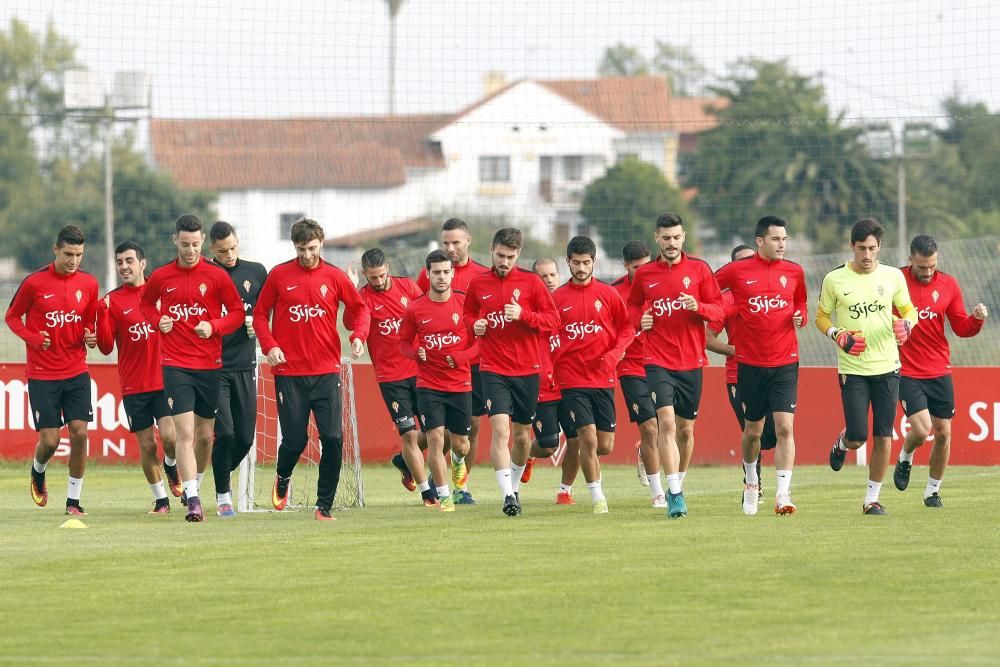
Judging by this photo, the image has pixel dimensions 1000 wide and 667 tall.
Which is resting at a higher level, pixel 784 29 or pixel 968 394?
pixel 784 29

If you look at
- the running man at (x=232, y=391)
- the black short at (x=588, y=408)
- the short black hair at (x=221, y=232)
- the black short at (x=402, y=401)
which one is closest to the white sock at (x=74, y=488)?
the running man at (x=232, y=391)

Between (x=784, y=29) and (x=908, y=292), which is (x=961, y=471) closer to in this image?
(x=908, y=292)

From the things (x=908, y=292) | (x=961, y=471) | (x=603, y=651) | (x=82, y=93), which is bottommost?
(x=961, y=471)

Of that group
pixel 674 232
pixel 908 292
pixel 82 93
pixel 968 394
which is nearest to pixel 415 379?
pixel 674 232

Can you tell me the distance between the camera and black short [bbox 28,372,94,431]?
1447 centimetres

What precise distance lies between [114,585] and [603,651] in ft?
11.5

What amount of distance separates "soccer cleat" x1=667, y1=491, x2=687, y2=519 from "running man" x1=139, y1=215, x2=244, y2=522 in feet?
12.6

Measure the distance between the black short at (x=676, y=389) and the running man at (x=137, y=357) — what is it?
14.1 feet

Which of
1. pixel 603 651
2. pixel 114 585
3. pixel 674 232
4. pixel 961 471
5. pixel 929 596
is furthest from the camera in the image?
pixel 961 471

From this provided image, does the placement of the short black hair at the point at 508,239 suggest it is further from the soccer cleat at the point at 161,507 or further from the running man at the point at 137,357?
the soccer cleat at the point at 161,507

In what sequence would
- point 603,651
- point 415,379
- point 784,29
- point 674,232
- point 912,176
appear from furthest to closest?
point 912,176
point 784,29
point 415,379
point 674,232
point 603,651

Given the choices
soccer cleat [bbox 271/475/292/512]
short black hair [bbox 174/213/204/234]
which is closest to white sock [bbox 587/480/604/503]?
soccer cleat [bbox 271/475/292/512]

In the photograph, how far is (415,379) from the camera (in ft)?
52.1

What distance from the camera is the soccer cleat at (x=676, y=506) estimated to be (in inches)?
530
